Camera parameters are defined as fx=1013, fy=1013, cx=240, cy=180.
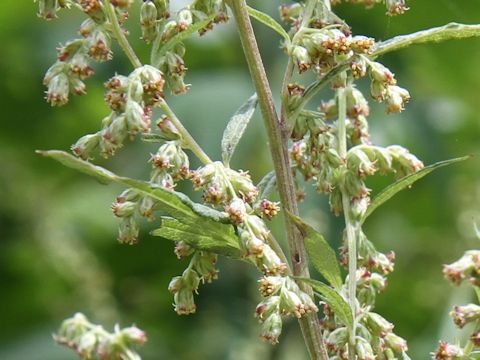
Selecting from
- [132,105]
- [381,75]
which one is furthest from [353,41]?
[132,105]

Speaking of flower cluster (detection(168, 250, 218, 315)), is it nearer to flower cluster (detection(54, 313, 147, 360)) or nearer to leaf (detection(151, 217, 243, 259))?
leaf (detection(151, 217, 243, 259))

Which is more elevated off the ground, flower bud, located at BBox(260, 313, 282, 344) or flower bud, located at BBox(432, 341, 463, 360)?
flower bud, located at BBox(260, 313, 282, 344)

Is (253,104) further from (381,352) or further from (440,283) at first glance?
(440,283)

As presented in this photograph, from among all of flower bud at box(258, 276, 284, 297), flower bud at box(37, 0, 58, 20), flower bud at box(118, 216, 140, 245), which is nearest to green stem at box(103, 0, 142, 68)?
flower bud at box(37, 0, 58, 20)

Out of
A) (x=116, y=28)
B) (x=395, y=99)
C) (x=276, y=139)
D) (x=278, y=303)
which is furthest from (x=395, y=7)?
(x=278, y=303)

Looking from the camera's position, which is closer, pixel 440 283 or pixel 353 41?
pixel 353 41

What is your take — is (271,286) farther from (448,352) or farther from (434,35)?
(434,35)
